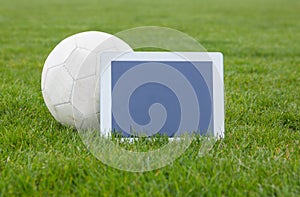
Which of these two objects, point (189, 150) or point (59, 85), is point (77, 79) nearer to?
point (59, 85)

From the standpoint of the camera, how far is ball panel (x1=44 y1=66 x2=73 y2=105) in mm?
3061

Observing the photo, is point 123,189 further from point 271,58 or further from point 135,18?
point 135,18

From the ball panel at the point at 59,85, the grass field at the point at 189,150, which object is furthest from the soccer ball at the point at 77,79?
the grass field at the point at 189,150

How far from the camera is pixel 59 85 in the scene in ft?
10.2

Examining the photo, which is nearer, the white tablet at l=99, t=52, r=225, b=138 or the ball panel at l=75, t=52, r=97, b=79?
the white tablet at l=99, t=52, r=225, b=138

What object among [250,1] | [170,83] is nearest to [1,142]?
[170,83]

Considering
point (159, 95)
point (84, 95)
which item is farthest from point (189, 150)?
point (84, 95)

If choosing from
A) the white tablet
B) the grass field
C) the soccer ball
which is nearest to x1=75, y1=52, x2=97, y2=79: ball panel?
the soccer ball

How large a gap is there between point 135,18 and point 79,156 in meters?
10.4

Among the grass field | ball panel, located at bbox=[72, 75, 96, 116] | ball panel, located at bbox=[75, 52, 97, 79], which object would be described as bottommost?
the grass field

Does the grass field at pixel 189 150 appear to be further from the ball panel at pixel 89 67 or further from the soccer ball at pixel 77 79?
the ball panel at pixel 89 67

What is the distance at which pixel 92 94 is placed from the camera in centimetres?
304

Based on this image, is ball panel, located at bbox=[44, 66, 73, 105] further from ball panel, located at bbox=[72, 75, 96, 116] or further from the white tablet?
the white tablet

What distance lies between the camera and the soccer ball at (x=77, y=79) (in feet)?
9.97
